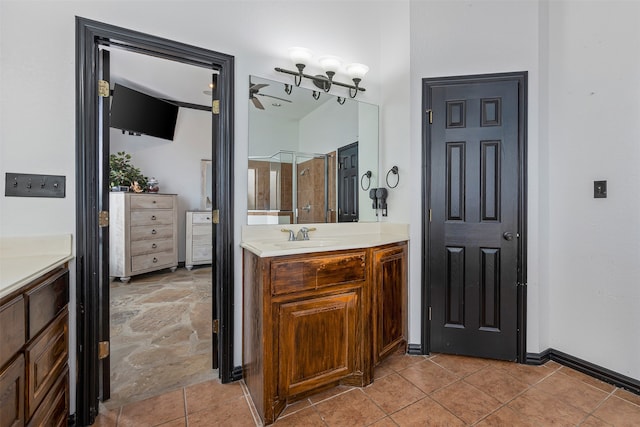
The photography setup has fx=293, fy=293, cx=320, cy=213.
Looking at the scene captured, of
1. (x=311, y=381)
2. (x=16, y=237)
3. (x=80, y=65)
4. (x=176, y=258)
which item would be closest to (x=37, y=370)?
(x=16, y=237)

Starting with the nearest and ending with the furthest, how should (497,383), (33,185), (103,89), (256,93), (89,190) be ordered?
(33,185)
(89,190)
(103,89)
(497,383)
(256,93)

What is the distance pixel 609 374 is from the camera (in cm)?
186

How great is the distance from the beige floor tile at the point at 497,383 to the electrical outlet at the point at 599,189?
130cm

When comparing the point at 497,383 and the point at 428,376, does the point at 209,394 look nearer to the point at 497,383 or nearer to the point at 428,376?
the point at 428,376

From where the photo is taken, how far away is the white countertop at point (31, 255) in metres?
1.07

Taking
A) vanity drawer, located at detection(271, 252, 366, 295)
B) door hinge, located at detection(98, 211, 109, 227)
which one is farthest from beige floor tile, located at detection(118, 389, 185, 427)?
door hinge, located at detection(98, 211, 109, 227)

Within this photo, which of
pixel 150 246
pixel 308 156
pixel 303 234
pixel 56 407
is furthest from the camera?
pixel 150 246

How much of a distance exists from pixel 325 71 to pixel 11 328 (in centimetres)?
219

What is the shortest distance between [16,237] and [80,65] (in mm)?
896

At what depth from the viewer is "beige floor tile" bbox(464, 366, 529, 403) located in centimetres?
175

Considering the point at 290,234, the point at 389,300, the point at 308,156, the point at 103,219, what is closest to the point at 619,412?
the point at 389,300

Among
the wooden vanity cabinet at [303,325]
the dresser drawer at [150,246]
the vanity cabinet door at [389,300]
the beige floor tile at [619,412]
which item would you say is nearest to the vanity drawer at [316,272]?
the wooden vanity cabinet at [303,325]

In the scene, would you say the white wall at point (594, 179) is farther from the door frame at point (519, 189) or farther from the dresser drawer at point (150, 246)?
the dresser drawer at point (150, 246)

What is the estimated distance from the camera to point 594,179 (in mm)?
1931
